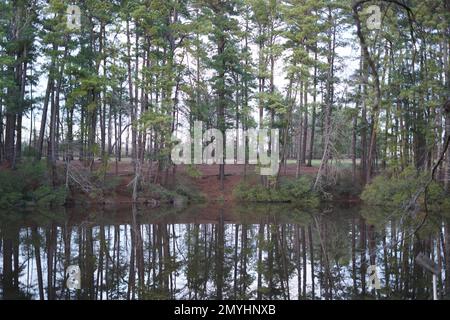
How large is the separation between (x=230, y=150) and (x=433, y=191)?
1408 cm

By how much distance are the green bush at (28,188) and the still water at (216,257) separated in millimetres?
2757

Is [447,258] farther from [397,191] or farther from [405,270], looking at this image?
[397,191]

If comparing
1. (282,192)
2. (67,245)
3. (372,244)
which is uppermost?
(282,192)

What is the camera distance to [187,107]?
26.0 metres

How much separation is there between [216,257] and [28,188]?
1475 centimetres

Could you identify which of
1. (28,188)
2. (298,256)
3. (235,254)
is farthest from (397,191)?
(28,188)

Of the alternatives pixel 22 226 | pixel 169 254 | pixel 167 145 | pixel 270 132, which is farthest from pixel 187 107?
pixel 169 254

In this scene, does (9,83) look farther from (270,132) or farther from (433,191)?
(433,191)

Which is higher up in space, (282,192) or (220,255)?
(282,192)

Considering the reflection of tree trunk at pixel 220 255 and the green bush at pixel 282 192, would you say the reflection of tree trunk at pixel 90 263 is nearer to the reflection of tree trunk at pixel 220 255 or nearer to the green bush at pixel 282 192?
the reflection of tree trunk at pixel 220 255

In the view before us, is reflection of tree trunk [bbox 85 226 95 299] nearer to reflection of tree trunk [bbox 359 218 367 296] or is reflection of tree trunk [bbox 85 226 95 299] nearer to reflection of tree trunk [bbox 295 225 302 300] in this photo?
reflection of tree trunk [bbox 295 225 302 300]

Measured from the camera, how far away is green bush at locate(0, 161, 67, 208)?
67.6 feet

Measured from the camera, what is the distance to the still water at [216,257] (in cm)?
742

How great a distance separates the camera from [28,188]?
71.5 feet
